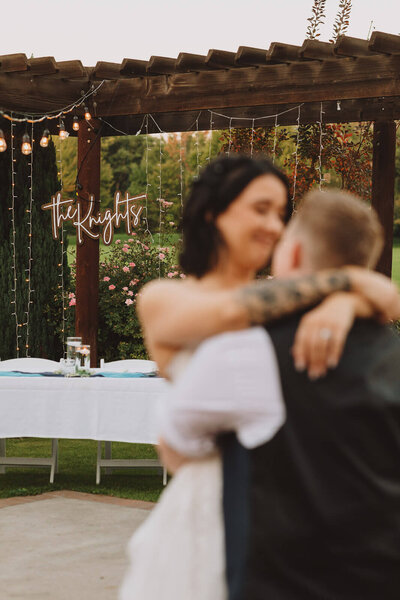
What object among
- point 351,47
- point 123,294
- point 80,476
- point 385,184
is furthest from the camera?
point 123,294

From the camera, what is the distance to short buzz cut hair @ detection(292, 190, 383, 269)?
53.2 inches

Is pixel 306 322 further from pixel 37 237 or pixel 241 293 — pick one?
pixel 37 237

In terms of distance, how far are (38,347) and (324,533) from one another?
32.5 feet

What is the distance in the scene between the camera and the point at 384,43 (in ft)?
25.8

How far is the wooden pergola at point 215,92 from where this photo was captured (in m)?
8.42

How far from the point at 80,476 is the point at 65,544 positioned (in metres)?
2.36

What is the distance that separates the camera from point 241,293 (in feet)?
4.41

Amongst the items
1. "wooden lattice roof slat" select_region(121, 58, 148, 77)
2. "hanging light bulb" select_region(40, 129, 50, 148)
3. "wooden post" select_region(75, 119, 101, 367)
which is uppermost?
"wooden lattice roof slat" select_region(121, 58, 148, 77)

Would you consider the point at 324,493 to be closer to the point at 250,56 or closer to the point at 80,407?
the point at 80,407

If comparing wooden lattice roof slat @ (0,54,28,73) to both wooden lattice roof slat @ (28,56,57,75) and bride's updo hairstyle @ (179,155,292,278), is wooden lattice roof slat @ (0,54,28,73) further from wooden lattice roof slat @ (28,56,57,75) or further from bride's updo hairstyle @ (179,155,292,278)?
bride's updo hairstyle @ (179,155,292,278)

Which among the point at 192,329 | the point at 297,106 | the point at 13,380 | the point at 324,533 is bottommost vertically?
the point at 13,380

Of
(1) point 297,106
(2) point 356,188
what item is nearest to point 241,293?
(1) point 297,106

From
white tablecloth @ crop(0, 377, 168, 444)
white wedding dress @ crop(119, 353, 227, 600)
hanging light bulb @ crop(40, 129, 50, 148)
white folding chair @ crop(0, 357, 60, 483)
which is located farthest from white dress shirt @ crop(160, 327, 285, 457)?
hanging light bulb @ crop(40, 129, 50, 148)

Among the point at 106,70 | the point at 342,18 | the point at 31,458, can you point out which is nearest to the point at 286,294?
the point at 31,458
